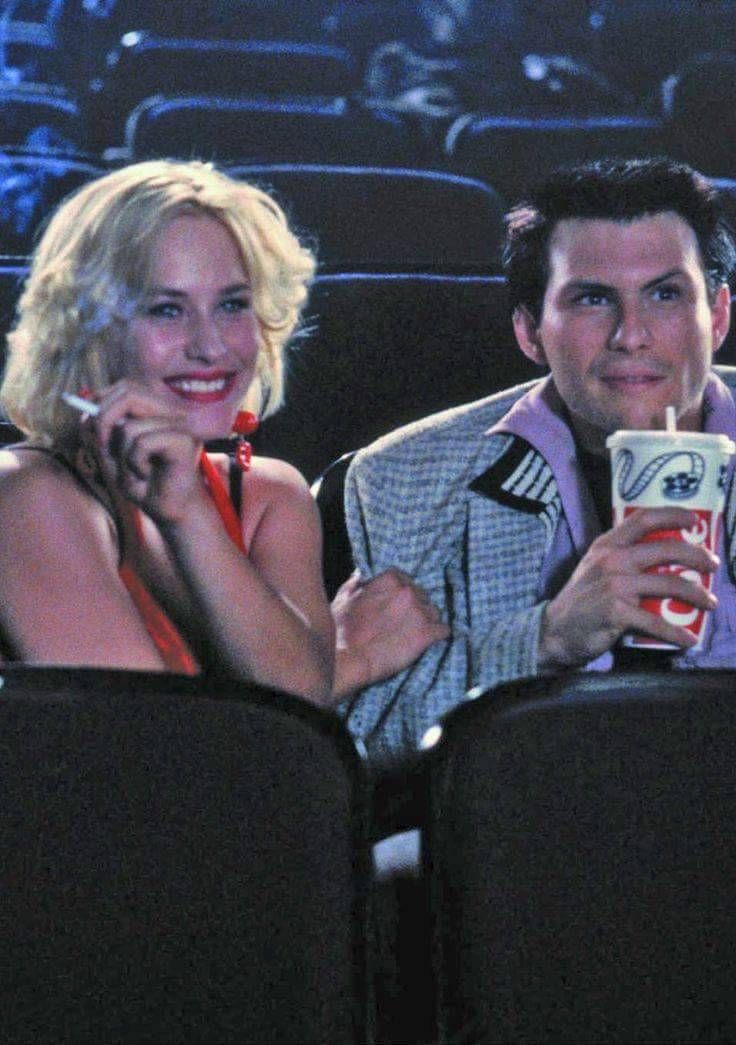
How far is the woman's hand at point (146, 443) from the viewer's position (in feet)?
3.76

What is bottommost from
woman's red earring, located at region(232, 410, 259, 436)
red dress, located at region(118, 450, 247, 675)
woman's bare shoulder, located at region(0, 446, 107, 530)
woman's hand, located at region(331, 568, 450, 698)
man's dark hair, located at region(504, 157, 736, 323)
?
woman's hand, located at region(331, 568, 450, 698)

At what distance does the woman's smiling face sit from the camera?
1.56 metres

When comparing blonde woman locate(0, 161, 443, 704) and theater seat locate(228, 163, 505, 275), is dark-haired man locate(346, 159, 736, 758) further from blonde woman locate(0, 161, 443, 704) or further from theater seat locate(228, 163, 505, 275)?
theater seat locate(228, 163, 505, 275)

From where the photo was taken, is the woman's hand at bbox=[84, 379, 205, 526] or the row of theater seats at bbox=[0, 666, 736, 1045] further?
the woman's hand at bbox=[84, 379, 205, 526]

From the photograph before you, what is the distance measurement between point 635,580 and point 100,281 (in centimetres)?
A: 65

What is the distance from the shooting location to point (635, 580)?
119 cm

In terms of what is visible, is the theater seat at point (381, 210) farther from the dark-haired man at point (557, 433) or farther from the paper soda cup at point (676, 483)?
the paper soda cup at point (676, 483)

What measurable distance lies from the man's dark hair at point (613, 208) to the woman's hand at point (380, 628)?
38 cm

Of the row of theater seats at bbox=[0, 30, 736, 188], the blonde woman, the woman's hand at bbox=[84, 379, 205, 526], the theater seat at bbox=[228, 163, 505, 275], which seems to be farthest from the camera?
the row of theater seats at bbox=[0, 30, 736, 188]

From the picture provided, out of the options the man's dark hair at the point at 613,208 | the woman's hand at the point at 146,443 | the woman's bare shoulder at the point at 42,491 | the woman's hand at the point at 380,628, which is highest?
the man's dark hair at the point at 613,208

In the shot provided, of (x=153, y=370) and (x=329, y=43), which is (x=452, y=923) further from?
(x=329, y=43)

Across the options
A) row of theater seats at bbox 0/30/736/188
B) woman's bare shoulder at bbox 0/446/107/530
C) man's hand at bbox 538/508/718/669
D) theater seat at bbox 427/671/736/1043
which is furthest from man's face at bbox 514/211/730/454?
row of theater seats at bbox 0/30/736/188

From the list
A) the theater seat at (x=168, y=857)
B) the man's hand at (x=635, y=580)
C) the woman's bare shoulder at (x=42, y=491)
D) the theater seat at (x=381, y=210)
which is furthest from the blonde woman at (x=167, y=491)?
the theater seat at (x=381, y=210)

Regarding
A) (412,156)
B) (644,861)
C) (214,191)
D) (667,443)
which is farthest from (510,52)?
(644,861)
